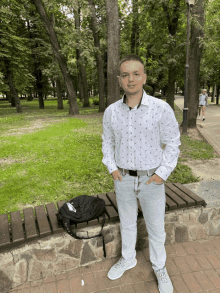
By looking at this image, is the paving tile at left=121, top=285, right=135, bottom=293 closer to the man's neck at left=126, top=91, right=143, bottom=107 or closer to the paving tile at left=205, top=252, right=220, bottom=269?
the paving tile at left=205, top=252, right=220, bottom=269

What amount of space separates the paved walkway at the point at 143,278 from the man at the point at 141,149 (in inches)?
9.1

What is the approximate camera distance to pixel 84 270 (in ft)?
10.2

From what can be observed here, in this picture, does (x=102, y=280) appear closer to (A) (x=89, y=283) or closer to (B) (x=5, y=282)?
(A) (x=89, y=283)

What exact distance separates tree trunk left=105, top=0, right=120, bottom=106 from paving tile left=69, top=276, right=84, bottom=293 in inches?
314

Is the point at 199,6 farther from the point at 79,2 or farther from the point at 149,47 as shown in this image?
the point at 149,47

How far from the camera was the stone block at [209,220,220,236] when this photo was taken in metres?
3.56

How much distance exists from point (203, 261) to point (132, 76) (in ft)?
8.47

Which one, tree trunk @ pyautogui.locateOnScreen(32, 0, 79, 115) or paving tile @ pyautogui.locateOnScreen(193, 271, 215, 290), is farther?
tree trunk @ pyautogui.locateOnScreen(32, 0, 79, 115)

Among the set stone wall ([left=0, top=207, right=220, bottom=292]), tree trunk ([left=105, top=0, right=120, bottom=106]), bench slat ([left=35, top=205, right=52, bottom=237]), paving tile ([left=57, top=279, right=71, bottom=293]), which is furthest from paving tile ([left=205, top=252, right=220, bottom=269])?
tree trunk ([left=105, top=0, right=120, bottom=106])

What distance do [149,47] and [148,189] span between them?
20321 mm

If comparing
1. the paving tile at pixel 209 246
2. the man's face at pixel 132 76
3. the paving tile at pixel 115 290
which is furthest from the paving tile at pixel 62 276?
the man's face at pixel 132 76

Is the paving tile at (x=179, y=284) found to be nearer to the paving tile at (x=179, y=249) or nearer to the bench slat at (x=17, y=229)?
the paving tile at (x=179, y=249)

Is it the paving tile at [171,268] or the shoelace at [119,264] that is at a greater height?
the shoelace at [119,264]

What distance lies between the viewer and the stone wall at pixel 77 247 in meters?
2.86
